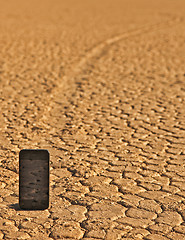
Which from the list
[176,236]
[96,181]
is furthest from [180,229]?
[96,181]

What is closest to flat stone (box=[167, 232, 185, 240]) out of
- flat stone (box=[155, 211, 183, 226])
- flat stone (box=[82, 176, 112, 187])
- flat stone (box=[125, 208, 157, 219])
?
flat stone (box=[155, 211, 183, 226])

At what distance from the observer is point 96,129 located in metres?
6.63

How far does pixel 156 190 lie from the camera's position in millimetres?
4812

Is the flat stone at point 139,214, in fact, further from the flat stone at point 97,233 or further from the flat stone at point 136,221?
the flat stone at point 97,233

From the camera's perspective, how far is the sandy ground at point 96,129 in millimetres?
4203

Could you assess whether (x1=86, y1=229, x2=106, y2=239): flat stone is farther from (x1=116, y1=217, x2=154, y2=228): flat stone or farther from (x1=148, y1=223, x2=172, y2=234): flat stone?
(x1=148, y1=223, x2=172, y2=234): flat stone

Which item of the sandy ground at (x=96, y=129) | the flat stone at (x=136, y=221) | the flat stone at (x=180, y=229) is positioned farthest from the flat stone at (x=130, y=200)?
the flat stone at (x=180, y=229)

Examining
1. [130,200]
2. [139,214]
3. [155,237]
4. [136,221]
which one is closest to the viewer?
[155,237]

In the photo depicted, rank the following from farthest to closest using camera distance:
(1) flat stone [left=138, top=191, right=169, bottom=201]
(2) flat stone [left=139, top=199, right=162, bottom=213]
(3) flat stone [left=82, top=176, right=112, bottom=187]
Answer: (3) flat stone [left=82, top=176, right=112, bottom=187]
(1) flat stone [left=138, top=191, right=169, bottom=201]
(2) flat stone [left=139, top=199, right=162, bottom=213]

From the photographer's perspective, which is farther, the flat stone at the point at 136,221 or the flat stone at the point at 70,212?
the flat stone at the point at 70,212

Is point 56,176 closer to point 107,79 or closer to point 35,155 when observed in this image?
point 35,155

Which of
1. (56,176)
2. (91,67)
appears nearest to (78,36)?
(91,67)

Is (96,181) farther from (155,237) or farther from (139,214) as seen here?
(155,237)

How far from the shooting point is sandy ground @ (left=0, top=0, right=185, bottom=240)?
4203mm
